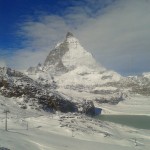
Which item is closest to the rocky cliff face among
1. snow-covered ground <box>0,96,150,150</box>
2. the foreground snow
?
snow-covered ground <box>0,96,150,150</box>

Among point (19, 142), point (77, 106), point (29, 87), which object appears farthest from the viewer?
point (77, 106)

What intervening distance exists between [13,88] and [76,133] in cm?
4403

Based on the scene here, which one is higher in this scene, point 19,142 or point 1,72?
point 1,72

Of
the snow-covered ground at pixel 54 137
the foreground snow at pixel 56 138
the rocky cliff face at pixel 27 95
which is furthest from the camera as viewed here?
the rocky cliff face at pixel 27 95

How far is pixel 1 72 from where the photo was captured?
323 ft

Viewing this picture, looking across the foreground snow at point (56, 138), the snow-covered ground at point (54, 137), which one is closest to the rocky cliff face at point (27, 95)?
the snow-covered ground at point (54, 137)

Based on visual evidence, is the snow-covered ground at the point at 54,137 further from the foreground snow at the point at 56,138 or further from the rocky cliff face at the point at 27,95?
the rocky cliff face at the point at 27,95

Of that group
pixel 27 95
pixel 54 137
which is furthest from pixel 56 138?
pixel 27 95

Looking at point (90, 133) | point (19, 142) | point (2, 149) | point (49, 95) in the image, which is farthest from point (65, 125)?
point (49, 95)

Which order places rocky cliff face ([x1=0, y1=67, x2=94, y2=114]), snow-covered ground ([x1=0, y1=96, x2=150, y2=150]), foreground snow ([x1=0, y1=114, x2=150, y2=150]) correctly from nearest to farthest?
foreground snow ([x1=0, y1=114, x2=150, y2=150]) → snow-covered ground ([x1=0, y1=96, x2=150, y2=150]) → rocky cliff face ([x1=0, y1=67, x2=94, y2=114])

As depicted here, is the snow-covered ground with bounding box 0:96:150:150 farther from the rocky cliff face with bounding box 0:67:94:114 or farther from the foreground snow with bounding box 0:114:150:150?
the rocky cliff face with bounding box 0:67:94:114

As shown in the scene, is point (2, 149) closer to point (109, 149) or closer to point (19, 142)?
point (19, 142)

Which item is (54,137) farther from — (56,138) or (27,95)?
(27,95)

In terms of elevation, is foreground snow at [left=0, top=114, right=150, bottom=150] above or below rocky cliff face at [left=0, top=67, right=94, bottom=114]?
below
